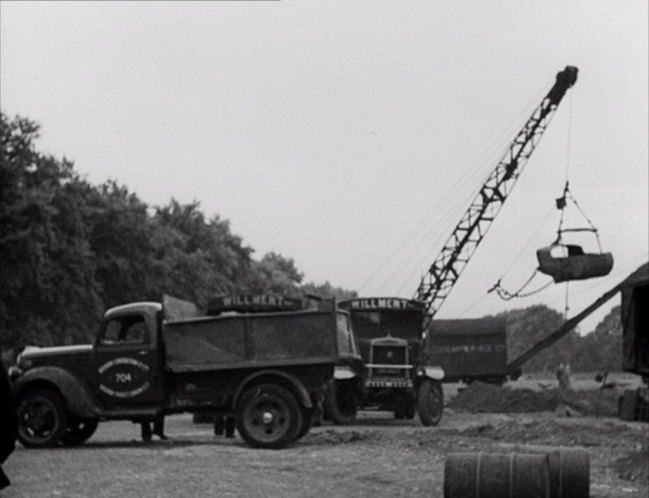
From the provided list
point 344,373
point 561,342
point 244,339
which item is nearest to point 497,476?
point 244,339

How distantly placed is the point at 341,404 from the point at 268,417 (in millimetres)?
6291

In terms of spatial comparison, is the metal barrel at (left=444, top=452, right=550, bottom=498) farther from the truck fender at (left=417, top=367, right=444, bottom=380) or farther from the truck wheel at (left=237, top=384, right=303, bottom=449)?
the truck fender at (left=417, top=367, right=444, bottom=380)

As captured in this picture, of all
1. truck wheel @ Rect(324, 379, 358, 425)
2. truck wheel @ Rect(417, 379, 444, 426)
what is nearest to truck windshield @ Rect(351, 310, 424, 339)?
truck wheel @ Rect(417, 379, 444, 426)

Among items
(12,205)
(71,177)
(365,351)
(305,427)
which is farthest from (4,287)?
(305,427)

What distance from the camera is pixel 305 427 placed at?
1628 cm

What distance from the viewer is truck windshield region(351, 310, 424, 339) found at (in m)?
25.6

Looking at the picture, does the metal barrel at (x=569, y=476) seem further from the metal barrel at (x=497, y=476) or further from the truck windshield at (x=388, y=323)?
the truck windshield at (x=388, y=323)

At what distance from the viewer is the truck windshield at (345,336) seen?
1720 cm

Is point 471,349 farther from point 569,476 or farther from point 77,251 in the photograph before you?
point 569,476

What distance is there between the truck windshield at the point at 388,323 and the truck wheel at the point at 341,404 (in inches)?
121

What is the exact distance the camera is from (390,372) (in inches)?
952

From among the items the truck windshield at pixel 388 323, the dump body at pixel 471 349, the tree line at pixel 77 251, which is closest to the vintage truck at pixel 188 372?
the truck windshield at pixel 388 323

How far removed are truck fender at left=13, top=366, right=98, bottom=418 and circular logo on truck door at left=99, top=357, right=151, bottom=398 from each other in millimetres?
306

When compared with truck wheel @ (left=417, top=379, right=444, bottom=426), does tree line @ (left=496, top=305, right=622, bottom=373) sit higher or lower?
higher
